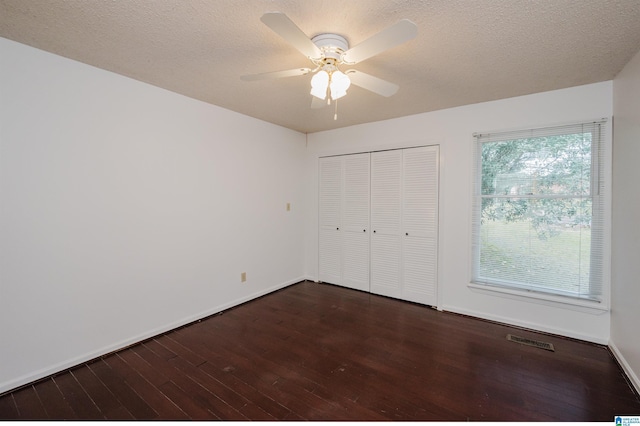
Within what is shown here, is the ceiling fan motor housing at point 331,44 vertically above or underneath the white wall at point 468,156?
above

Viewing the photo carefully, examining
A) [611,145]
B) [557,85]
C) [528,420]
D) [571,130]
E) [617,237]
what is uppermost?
[557,85]

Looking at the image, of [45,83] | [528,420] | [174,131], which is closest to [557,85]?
[528,420]

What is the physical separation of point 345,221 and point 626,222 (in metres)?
2.90

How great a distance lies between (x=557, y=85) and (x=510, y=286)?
6.75 ft

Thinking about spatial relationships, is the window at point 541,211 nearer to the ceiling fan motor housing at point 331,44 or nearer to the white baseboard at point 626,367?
the white baseboard at point 626,367

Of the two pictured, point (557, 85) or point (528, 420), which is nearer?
point (528, 420)

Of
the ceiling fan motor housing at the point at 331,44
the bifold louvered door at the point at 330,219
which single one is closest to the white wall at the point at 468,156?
the bifold louvered door at the point at 330,219

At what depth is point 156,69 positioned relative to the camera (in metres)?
2.35

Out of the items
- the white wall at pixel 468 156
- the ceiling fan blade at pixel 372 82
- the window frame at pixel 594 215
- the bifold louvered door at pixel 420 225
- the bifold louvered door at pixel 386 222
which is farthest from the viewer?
the bifold louvered door at pixel 386 222

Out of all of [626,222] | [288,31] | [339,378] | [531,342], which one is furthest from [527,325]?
[288,31]

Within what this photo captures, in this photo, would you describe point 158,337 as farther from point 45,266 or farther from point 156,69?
point 156,69

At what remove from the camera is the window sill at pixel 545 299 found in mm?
2594

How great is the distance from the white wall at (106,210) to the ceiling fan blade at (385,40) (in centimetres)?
208

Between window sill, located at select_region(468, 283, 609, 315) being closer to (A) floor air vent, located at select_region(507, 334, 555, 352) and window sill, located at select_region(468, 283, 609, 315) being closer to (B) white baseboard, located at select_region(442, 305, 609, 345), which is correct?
(B) white baseboard, located at select_region(442, 305, 609, 345)
